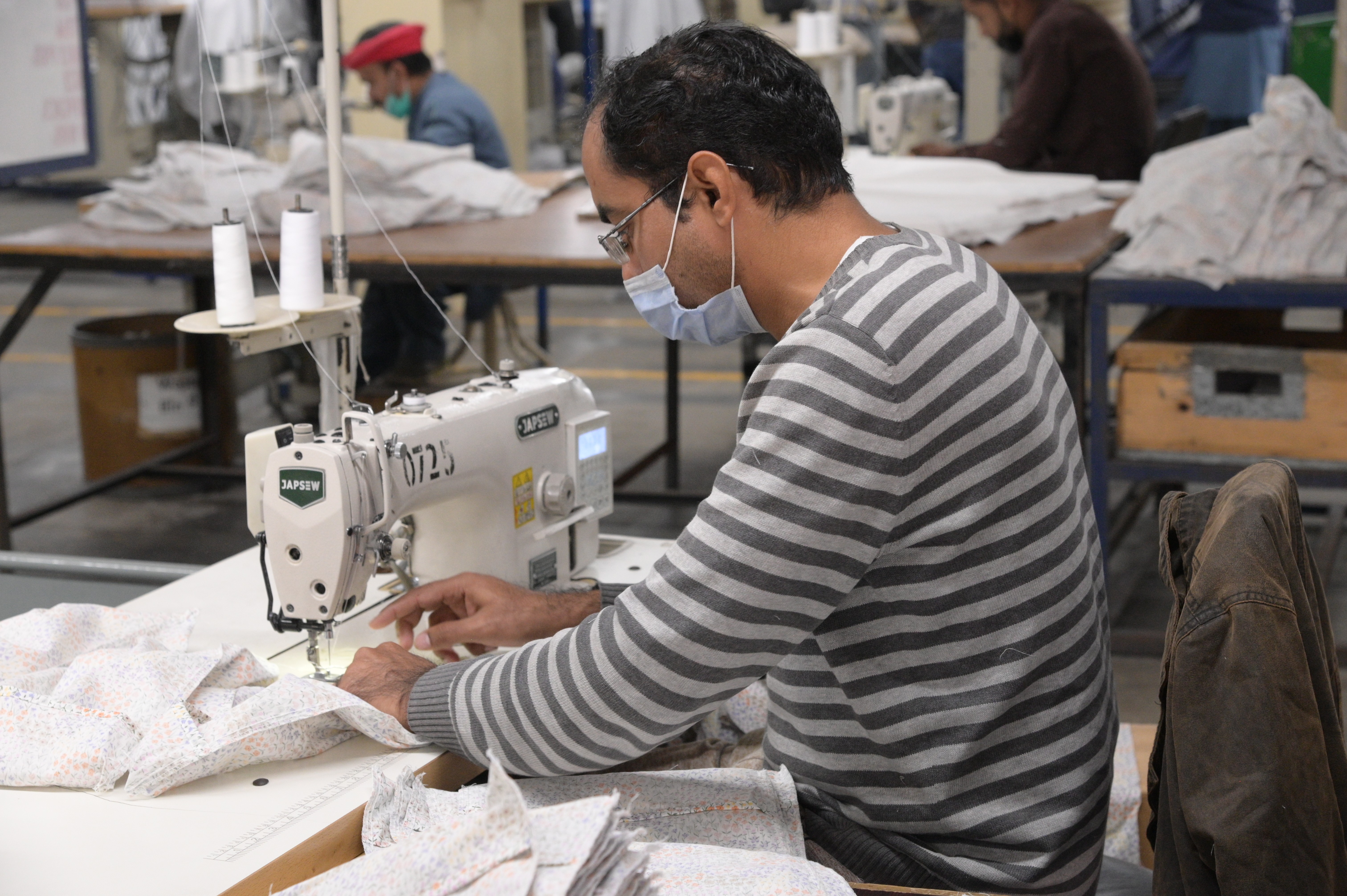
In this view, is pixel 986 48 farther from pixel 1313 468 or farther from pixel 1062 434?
pixel 1062 434

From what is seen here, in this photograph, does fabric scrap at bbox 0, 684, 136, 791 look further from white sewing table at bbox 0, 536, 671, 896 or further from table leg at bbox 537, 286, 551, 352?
table leg at bbox 537, 286, 551, 352

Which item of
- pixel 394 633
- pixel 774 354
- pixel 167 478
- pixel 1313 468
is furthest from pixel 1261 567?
pixel 167 478

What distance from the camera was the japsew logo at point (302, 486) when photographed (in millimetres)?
1483

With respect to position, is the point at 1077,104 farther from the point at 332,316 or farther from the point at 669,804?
the point at 669,804

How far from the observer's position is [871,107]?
433 cm

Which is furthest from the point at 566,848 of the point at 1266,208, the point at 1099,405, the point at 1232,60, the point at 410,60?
the point at 1232,60

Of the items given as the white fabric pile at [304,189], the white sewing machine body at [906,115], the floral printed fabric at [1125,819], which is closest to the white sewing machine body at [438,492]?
the floral printed fabric at [1125,819]

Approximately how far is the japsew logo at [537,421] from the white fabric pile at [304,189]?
207 cm

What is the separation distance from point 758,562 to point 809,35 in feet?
11.7

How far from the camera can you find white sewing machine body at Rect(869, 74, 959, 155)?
4.28 meters

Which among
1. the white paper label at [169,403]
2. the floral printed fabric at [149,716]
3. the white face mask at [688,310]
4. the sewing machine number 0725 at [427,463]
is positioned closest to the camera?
the floral printed fabric at [149,716]

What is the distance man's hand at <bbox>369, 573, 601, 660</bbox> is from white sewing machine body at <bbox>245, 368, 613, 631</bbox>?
0.19 ft

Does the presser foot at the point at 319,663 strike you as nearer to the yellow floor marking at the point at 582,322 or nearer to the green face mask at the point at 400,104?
the green face mask at the point at 400,104

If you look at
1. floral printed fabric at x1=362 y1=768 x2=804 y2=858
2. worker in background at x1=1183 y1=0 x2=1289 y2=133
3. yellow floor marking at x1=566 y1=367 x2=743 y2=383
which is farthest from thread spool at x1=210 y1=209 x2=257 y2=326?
worker in background at x1=1183 y1=0 x2=1289 y2=133
